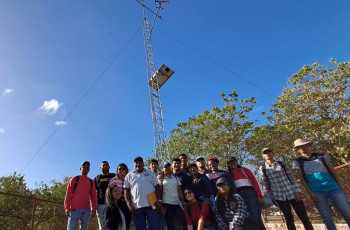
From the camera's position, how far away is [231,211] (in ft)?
9.78

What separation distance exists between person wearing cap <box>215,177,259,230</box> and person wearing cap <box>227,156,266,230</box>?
48 cm

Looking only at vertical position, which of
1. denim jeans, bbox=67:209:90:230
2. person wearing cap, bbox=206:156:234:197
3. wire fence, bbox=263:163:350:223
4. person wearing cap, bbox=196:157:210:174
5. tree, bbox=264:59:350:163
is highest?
tree, bbox=264:59:350:163

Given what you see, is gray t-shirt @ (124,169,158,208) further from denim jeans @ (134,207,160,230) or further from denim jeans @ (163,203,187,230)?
denim jeans @ (163,203,187,230)

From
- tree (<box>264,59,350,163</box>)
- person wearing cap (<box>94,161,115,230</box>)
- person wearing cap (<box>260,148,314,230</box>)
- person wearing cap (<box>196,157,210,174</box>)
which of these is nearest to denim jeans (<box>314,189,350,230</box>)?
person wearing cap (<box>260,148,314,230</box>)

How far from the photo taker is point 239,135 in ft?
45.5

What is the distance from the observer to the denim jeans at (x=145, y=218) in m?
3.36

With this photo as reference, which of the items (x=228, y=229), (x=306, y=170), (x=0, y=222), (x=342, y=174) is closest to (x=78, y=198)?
(x=228, y=229)

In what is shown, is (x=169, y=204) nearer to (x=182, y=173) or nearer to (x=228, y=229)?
(x=182, y=173)

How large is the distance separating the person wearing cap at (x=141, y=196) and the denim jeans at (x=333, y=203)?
8.01 ft

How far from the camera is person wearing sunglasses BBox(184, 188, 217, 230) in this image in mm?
3160

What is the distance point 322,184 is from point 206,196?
1761 mm

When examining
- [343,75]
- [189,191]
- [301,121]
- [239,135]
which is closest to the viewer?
[189,191]

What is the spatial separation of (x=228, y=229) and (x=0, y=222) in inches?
425

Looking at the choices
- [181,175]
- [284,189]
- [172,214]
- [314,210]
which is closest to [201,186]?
[181,175]
